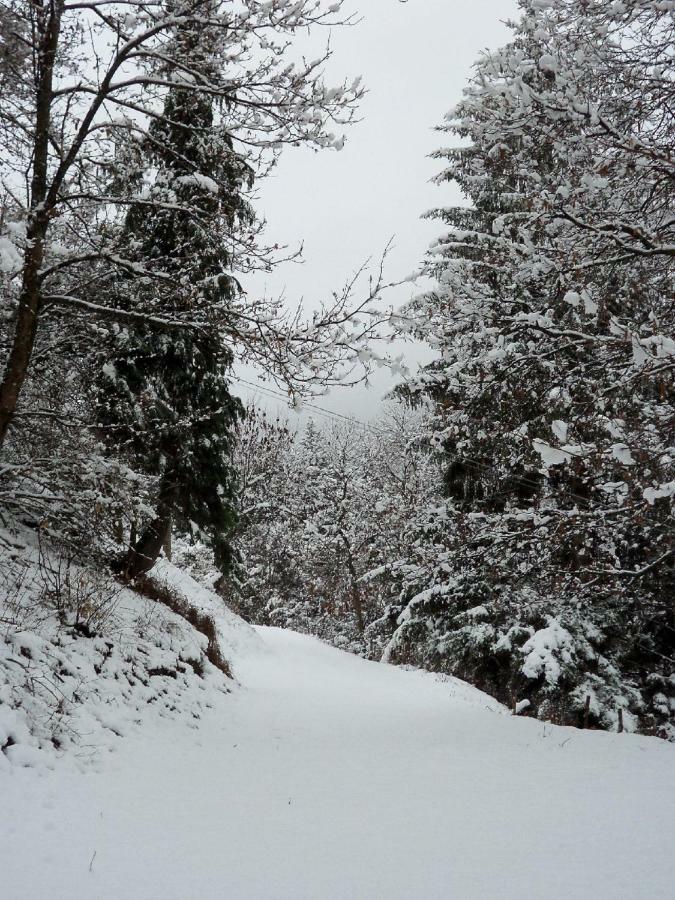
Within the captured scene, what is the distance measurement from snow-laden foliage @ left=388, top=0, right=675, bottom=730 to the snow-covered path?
1.75m

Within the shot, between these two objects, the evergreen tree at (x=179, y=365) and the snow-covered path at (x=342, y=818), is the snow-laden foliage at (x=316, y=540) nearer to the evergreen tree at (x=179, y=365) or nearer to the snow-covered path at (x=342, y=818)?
the evergreen tree at (x=179, y=365)

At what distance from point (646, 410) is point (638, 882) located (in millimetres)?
3657

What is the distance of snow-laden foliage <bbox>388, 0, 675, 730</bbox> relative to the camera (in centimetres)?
433

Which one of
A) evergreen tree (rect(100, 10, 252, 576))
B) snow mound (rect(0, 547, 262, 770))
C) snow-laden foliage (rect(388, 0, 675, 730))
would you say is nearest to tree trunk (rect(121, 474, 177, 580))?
evergreen tree (rect(100, 10, 252, 576))

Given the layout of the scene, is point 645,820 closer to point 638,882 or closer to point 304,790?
point 638,882

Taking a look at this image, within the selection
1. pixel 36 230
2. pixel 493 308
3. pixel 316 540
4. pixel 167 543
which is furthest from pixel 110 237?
pixel 316 540

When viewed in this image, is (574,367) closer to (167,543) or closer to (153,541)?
(153,541)

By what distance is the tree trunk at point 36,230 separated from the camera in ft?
15.0

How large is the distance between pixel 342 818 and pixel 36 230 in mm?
5211

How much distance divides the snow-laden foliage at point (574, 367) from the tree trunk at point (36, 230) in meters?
3.27

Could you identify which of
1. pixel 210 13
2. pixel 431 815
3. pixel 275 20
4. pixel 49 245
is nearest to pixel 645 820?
pixel 431 815

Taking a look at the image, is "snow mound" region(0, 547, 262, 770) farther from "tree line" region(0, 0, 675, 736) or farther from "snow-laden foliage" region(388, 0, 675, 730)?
"snow-laden foliage" region(388, 0, 675, 730)

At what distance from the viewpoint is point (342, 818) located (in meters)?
4.07

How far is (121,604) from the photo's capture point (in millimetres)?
7691
